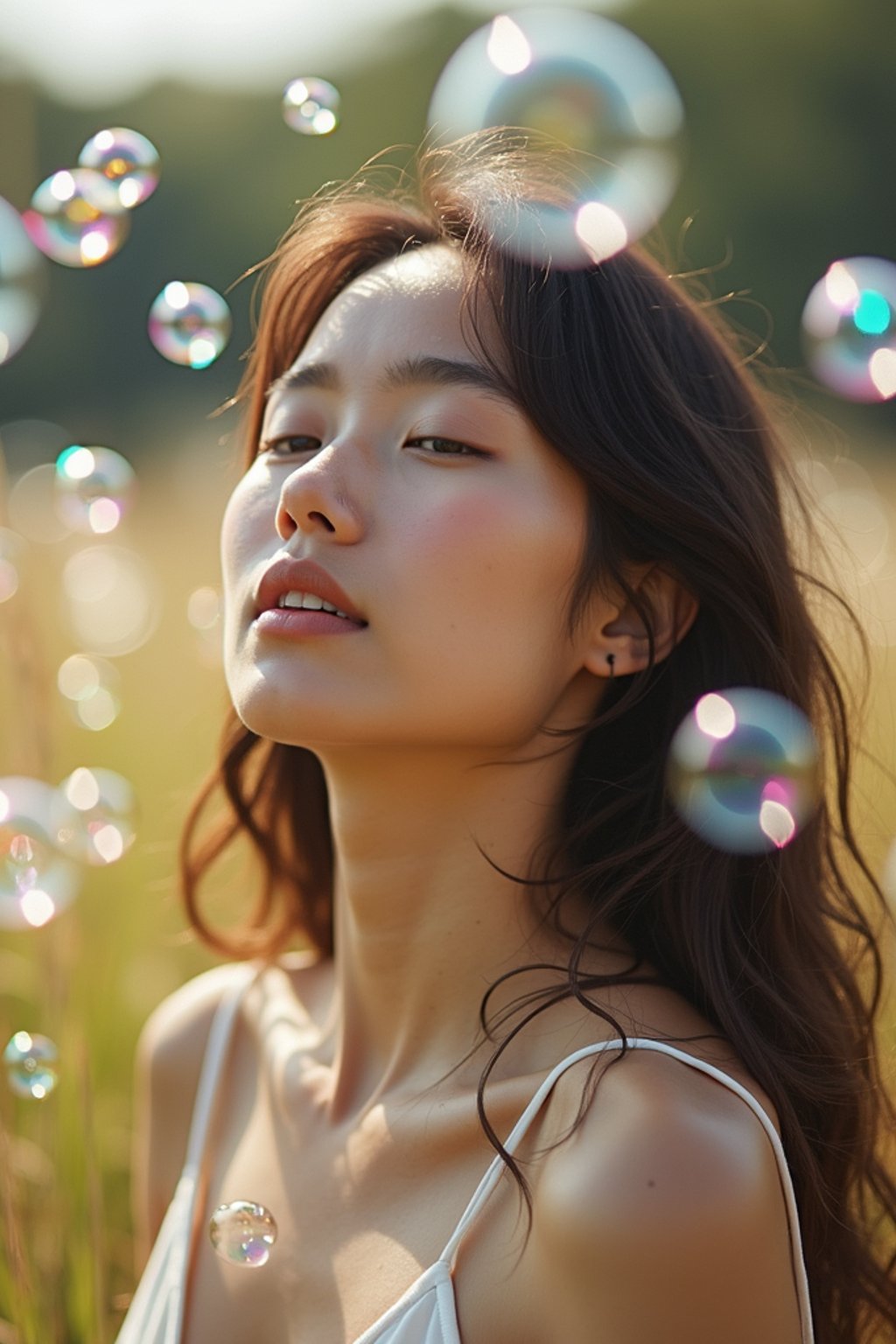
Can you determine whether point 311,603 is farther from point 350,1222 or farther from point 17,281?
point 17,281

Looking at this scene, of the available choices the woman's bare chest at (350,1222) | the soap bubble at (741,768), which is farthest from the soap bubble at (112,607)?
the soap bubble at (741,768)

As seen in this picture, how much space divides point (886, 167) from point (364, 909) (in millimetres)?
14418

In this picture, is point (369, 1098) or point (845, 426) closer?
point (369, 1098)

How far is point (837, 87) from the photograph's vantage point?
15766mm

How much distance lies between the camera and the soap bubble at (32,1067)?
1.98m

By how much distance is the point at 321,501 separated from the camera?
5.45 ft

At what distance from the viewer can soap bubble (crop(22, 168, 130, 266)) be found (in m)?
2.28

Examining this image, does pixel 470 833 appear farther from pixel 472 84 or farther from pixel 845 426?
pixel 845 426

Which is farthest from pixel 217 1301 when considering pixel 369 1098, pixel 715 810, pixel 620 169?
pixel 620 169

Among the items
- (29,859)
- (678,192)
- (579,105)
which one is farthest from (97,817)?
(678,192)

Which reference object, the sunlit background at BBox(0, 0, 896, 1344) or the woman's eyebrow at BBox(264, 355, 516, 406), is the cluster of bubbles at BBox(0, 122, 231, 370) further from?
the woman's eyebrow at BBox(264, 355, 516, 406)

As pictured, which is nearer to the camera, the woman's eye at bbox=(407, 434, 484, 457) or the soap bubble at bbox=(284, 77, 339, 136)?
the woman's eye at bbox=(407, 434, 484, 457)

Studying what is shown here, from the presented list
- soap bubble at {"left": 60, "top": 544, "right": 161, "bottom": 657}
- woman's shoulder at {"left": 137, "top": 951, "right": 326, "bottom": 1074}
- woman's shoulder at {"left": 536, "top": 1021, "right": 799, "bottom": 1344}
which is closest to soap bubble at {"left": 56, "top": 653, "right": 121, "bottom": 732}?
woman's shoulder at {"left": 137, "top": 951, "right": 326, "bottom": 1074}

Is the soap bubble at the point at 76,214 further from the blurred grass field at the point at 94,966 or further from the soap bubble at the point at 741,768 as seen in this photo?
the soap bubble at the point at 741,768
